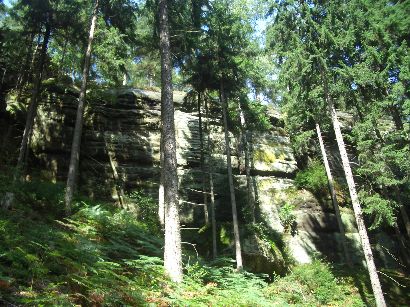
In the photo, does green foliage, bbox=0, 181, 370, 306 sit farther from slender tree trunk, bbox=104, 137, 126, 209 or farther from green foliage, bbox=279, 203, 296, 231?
green foliage, bbox=279, 203, 296, 231

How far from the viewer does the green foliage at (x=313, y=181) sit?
24.8 meters

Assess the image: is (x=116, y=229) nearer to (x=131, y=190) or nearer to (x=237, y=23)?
(x=131, y=190)

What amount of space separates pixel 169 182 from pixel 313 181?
16988 mm

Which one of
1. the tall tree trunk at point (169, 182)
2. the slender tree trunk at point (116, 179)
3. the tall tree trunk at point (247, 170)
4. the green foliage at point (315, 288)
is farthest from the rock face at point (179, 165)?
the tall tree trunk at point (169, 182)

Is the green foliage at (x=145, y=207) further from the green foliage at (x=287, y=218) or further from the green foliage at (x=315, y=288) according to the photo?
the green foliage at (x=287, y=218)

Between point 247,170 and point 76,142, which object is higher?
point 247,170

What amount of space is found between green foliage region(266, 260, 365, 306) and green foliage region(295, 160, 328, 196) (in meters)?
7.13

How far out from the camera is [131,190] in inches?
837

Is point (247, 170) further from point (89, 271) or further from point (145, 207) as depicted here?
point (89, 271)

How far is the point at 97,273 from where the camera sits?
673 cm

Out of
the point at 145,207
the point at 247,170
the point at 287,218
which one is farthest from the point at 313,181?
the point at 145,207

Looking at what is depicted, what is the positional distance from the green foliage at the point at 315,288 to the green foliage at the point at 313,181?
281 inches

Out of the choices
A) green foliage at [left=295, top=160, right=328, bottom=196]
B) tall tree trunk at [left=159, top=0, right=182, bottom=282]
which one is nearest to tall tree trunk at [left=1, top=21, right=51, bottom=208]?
tall tree trunk at [left=159, top=0, right=182, bottom=282]

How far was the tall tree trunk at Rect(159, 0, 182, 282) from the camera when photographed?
9469 millimetres
